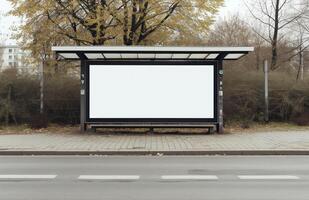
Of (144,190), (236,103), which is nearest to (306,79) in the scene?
(236,103)

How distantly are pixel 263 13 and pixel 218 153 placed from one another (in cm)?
2216

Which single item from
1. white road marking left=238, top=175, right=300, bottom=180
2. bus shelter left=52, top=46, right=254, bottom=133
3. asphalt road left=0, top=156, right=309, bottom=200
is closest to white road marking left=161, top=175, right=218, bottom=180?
asphalt road left=0, top=156, right=309, bottom=200

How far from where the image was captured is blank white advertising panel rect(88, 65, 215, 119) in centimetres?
1977

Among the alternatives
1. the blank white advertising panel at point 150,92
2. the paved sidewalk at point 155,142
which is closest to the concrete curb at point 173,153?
the paved sidewalk at point 155,142

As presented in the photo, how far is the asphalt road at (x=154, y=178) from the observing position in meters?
8.35

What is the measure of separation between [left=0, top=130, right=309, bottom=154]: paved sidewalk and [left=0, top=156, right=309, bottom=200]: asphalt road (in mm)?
1218

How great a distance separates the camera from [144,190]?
8719 millimetres

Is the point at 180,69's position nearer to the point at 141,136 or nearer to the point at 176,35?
the point at 141,136

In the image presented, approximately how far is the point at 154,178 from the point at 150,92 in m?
10.0

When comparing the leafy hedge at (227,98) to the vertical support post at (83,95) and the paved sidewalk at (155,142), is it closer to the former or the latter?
the vertical support post at (83,95)

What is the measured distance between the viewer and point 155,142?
16844 millimetres

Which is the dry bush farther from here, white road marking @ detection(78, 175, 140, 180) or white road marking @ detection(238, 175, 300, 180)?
white road marking @ detection(78, 175, 140, 180)

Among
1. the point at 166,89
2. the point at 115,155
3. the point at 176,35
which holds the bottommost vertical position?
the point at 115,155

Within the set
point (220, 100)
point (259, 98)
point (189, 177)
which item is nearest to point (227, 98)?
point (259, 98)
